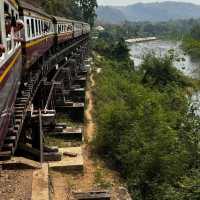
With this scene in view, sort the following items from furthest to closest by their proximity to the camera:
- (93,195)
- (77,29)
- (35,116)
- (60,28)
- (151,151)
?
(77,29) → (60,28) → (151,151) → (35,116) → (93,195)

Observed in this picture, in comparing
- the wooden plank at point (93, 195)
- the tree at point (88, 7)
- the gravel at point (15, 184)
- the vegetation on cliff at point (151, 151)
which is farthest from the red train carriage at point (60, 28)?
the tree at point (88, 7)

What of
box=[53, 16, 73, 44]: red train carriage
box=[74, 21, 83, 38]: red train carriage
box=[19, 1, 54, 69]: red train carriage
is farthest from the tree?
box=[19, 1, 54, 69]: red train carriage

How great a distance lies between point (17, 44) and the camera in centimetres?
959

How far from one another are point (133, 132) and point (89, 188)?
4.39 m

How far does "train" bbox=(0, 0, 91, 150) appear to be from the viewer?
275 inches

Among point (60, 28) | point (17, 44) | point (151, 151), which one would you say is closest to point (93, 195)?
point (17, 44)

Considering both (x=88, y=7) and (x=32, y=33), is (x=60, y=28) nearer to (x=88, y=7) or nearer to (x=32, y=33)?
(x=32, y=33)

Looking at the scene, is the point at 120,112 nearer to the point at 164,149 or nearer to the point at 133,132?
the point at 133,132

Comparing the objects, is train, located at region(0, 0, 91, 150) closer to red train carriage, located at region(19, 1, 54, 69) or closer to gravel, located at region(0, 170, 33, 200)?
red train carriage, located at region(19, 1, 54, 69)

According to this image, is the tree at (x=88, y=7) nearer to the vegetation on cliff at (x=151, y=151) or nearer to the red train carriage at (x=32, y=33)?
the vegetation on cliff at (x=151, y=151)

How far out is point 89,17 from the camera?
8500 centimetres

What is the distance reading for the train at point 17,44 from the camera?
6988mm

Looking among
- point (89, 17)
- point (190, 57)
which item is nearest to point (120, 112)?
point (190, 57)

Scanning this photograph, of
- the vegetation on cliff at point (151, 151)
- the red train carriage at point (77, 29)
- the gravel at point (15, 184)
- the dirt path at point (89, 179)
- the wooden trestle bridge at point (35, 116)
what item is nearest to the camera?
the gravel at point (15, 184)
